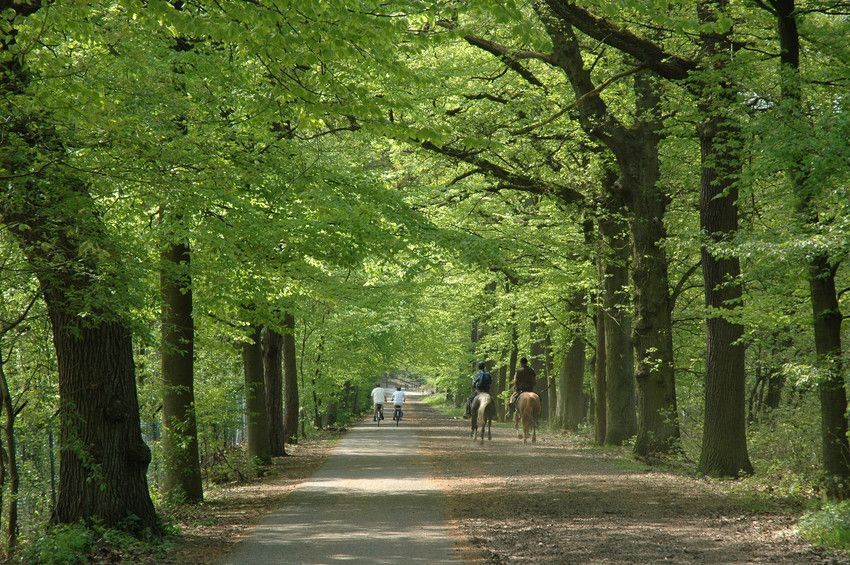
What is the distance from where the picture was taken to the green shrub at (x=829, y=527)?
377 inches

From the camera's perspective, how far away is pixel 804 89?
11.7 m

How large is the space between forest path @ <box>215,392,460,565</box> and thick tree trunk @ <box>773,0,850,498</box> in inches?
197

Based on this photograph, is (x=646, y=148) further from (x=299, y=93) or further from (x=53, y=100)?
(x=53, y=100)

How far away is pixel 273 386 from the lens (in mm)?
25438

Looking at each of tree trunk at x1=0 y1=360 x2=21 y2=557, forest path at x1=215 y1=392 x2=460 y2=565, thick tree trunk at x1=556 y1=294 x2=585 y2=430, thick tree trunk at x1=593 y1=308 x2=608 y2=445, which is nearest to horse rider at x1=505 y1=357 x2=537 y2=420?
thick tree trunk at x1=593 y1=308 x2=608 y2=445

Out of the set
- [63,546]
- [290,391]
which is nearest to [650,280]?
[63,546]

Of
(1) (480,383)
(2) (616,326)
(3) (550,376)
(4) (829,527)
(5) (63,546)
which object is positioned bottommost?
(4) (829,527)

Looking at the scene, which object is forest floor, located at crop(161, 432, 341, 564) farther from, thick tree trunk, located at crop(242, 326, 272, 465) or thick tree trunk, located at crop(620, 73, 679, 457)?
thick tree trunk, located at crop(620, 73, 679, 457)

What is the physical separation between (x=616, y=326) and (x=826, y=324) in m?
12.5

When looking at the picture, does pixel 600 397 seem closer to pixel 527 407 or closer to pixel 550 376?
pixel 527 407

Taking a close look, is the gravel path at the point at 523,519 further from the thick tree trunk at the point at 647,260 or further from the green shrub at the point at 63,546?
the green shrub at the point at 63,546

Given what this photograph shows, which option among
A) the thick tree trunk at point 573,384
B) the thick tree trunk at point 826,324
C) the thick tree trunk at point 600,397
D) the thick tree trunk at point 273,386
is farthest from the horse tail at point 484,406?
the thick tree trunk at point 826,324

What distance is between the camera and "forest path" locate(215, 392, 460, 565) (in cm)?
1033

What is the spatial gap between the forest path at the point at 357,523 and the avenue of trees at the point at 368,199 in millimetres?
1882
